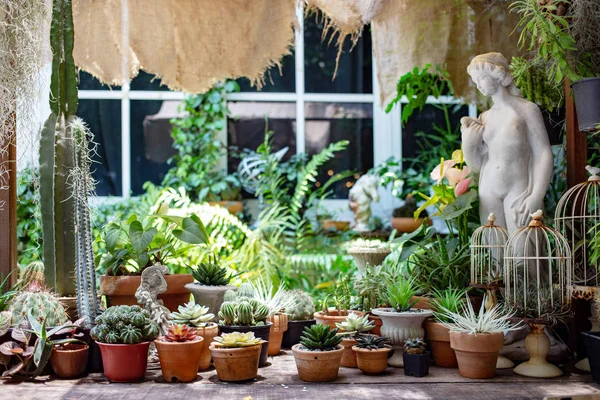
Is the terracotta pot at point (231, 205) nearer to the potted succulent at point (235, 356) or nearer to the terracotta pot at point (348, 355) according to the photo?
the terracotta pot at point (348, 355)

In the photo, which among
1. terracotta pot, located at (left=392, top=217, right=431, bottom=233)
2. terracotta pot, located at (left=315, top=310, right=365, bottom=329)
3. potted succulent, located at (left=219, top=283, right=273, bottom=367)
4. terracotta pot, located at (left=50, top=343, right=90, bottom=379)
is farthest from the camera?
terracotta pot, located at (left=392, top=217, right=431, bottom=233)

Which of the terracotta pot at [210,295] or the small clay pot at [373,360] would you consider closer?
the small clay pot at [373,360]

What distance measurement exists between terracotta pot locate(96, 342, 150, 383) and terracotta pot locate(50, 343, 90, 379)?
160mm

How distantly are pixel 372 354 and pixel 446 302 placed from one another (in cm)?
54

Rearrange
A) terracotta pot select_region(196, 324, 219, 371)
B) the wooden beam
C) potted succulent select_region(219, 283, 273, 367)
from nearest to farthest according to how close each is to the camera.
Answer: terracotta pot select_region(196, 324, 219, 371), potted succulent select_region(219, 283, 273, 367), the wooden beam

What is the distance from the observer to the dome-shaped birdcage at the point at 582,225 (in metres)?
4.06

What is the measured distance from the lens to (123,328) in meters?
3.69

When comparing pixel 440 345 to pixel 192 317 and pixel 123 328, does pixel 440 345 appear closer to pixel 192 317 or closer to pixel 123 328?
pixel 192 317

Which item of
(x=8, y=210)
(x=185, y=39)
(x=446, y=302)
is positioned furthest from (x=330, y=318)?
(x=185, y=39)

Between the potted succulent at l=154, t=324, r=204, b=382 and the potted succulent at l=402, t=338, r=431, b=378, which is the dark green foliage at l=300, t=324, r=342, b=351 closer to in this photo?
the potted succulent at l=402, t=338, r=431, b=378

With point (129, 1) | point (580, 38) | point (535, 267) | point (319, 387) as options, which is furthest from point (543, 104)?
point (129, 1)

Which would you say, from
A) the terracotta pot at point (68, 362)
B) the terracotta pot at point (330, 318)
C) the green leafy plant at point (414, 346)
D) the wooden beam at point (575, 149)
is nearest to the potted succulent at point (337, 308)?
the terracotta pot at point (330, 318)

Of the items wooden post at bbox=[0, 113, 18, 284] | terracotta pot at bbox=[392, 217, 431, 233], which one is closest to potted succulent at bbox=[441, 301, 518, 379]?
wooden post at bbox=[0, 113, 18, 284]

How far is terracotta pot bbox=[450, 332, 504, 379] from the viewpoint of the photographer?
370 centimetres
